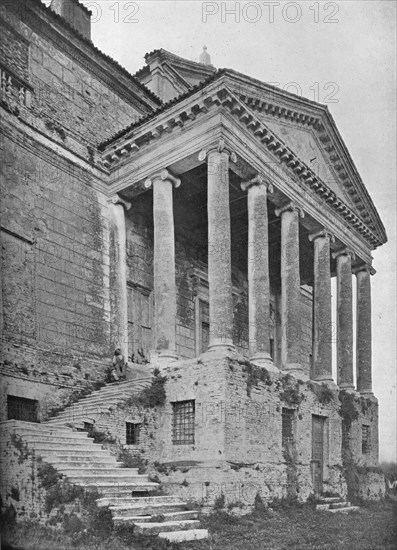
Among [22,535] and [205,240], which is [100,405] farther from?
[205,240]

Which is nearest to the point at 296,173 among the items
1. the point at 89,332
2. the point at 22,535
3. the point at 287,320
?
the point at 287,320

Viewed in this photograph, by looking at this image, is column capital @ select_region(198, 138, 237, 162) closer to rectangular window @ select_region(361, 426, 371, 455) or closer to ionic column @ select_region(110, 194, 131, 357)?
ionic column @ select_region(110, 194, 131, 357)

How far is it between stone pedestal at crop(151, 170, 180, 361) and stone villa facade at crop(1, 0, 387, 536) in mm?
50

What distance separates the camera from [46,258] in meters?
17.1

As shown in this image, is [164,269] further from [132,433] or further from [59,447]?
[59,447]

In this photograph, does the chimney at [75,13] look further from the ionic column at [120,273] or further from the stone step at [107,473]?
the stone step at [107,473]

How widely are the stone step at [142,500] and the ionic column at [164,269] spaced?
4629 millimetres

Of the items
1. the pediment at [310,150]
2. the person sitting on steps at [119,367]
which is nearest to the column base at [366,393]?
the pediment at [310,150]

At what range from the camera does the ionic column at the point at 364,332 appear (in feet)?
79.0

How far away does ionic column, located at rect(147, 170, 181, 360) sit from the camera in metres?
17.4

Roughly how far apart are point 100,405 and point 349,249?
42.6ft

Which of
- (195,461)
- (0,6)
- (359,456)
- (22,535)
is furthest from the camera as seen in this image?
(359,456)

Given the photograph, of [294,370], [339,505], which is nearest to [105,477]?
[294,370]

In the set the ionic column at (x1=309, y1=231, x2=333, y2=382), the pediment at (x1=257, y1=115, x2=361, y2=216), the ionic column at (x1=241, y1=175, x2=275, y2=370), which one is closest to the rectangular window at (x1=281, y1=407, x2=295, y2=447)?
the ionic column at (x1=241, y1=175, x2=275, y2=370)
